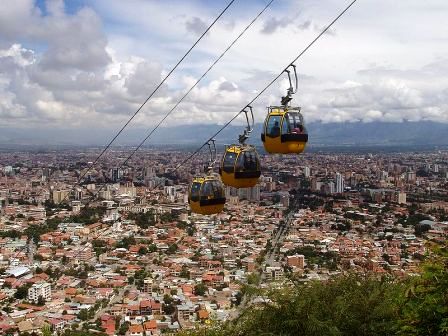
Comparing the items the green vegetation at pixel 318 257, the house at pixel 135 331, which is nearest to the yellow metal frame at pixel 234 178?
the house at pixel 135 331

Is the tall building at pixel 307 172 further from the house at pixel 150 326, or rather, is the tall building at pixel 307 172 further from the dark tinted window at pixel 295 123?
the dark tinted window at pixel 295 123

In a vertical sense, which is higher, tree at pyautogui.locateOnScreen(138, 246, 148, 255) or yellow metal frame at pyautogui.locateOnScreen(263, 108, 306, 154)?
yellow metal frame at pyautogui.locateOnScreen(263, 108, 306, 154)

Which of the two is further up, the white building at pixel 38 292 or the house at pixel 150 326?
the house at pixel 150 326

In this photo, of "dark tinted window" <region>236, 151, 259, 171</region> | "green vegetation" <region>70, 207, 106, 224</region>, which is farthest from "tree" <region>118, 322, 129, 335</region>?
"green vegetation" <region>70, 207, 106, 224</region>

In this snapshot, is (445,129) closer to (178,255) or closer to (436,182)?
(436,182)

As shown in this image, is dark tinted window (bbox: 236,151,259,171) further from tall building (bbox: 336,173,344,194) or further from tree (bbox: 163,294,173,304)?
tall building (bbox: 336,173,344,194)

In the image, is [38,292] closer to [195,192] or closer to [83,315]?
[83,315]
